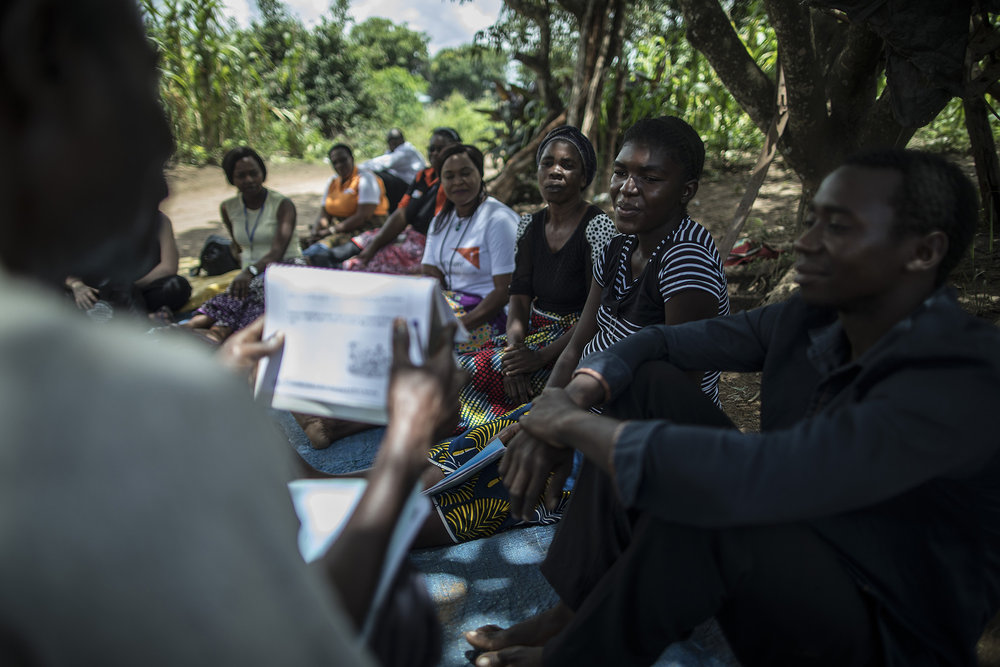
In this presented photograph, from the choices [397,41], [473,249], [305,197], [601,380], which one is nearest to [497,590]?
[601,380]

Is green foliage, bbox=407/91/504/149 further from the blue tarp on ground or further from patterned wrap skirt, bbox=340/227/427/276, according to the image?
the blue tarp on ground

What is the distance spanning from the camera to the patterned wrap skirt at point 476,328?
348 centimetres

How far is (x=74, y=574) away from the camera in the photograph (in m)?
0.56

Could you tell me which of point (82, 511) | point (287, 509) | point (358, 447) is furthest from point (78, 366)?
point (358, 447)

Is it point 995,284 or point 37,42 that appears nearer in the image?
point 37,42

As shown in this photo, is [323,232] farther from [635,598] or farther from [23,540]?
[23,540]

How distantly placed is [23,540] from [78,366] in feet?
0.53

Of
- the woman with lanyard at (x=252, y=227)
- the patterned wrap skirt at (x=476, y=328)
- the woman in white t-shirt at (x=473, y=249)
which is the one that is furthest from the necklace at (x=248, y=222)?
the patterned wrap skirt at (x=476, y=328)

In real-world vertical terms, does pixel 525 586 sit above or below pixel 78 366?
below

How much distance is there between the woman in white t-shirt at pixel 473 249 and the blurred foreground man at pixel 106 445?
2.73 metres

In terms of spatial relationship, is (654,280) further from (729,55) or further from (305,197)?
(305,197)

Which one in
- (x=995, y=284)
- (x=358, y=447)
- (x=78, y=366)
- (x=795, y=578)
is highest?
(x=78, y=366)

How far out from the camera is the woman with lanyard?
4359 mm

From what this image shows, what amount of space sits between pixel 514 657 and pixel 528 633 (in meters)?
0.10
